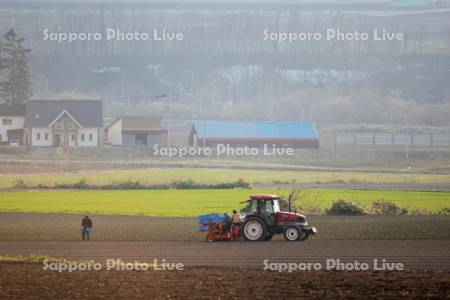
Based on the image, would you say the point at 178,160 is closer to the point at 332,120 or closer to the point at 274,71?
the point at 332,120

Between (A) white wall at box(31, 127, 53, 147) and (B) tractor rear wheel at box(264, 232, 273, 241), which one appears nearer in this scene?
(B) tractor rear wheel at box(264, 232, 273, 241)

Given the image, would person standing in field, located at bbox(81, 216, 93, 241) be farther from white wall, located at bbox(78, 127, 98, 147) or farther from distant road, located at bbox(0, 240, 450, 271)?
white wall, located at bbox(78, 127, 98, 147)

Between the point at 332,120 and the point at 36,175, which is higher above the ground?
the point at 332,120

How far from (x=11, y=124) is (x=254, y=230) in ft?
101

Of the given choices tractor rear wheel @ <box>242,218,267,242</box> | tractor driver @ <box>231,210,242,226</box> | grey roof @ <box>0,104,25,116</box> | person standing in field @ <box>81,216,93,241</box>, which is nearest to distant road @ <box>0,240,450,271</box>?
tractor rear wheel @ <box>242,218,267,242</box>

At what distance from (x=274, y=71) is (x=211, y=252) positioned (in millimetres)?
47753

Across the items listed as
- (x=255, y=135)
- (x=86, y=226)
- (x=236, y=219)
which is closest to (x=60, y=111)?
(x=255, y=135)

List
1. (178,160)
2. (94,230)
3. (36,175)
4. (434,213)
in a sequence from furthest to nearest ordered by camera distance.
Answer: (178,160) → (36,175) → (434,213) → (94,230)

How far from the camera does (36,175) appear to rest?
1874 inches

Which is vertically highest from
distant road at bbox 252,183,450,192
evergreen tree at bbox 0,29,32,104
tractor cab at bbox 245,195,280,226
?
evergreen tree at bbox 0,29,32,104

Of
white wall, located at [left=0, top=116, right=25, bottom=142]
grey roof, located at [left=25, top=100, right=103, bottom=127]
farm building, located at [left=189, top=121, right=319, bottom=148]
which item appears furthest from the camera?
farm building, located at [left=189, top=121, right=319, bottom=148]

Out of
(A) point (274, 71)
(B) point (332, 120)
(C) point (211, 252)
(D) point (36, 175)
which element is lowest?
(C) point (211, 252)

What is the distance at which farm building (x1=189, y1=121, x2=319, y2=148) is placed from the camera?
178 feet

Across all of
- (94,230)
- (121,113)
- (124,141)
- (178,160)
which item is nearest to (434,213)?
(94,230)
